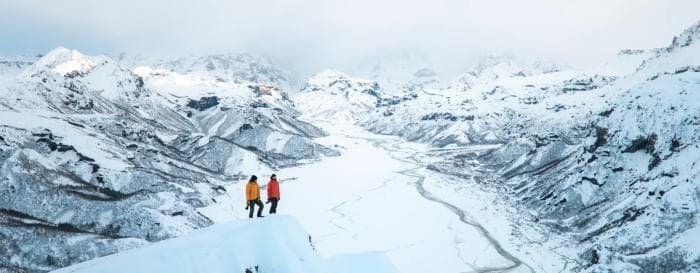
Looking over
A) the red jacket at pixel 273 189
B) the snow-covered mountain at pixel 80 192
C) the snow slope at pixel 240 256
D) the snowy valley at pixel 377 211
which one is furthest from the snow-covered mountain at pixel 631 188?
the snow-covered mountain at pixel 80 192

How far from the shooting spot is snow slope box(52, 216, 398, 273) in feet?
93.8

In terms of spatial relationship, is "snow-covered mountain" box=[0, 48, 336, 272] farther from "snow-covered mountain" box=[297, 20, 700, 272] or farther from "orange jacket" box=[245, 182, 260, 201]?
"snow-covered mountain" box=[297, 20, 700, 272]

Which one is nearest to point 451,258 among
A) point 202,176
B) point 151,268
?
point 151,268

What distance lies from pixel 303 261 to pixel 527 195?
138 metres

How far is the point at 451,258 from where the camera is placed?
102m

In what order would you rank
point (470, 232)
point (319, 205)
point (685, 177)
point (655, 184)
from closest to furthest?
point (685, 177) < point (655, 184) < point (470, 232) < point (319, 205)

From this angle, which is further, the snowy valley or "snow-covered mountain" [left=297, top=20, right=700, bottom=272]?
"snow-covered mountain" [left=297, top=20, right=700, bottom=272]

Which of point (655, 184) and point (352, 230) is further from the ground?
point (655, 184)

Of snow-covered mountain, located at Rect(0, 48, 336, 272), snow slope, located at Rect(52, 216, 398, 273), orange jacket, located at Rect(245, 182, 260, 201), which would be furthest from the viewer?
snow-covered mountain, located at Rect(0, 48, 336, 272)

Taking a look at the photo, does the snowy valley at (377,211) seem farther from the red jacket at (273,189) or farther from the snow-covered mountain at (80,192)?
the red jacket at (273,189)

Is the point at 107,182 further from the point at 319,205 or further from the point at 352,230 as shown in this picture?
the point at 352,230

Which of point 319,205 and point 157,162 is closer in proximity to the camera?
point 319,205

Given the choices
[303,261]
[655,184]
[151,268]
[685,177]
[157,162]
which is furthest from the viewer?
[157,162]

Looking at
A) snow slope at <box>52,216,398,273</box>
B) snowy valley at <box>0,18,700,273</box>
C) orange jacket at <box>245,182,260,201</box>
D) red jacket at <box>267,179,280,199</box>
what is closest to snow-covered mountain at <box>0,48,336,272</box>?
snowy valley at <box>0,18,700,273</box>
